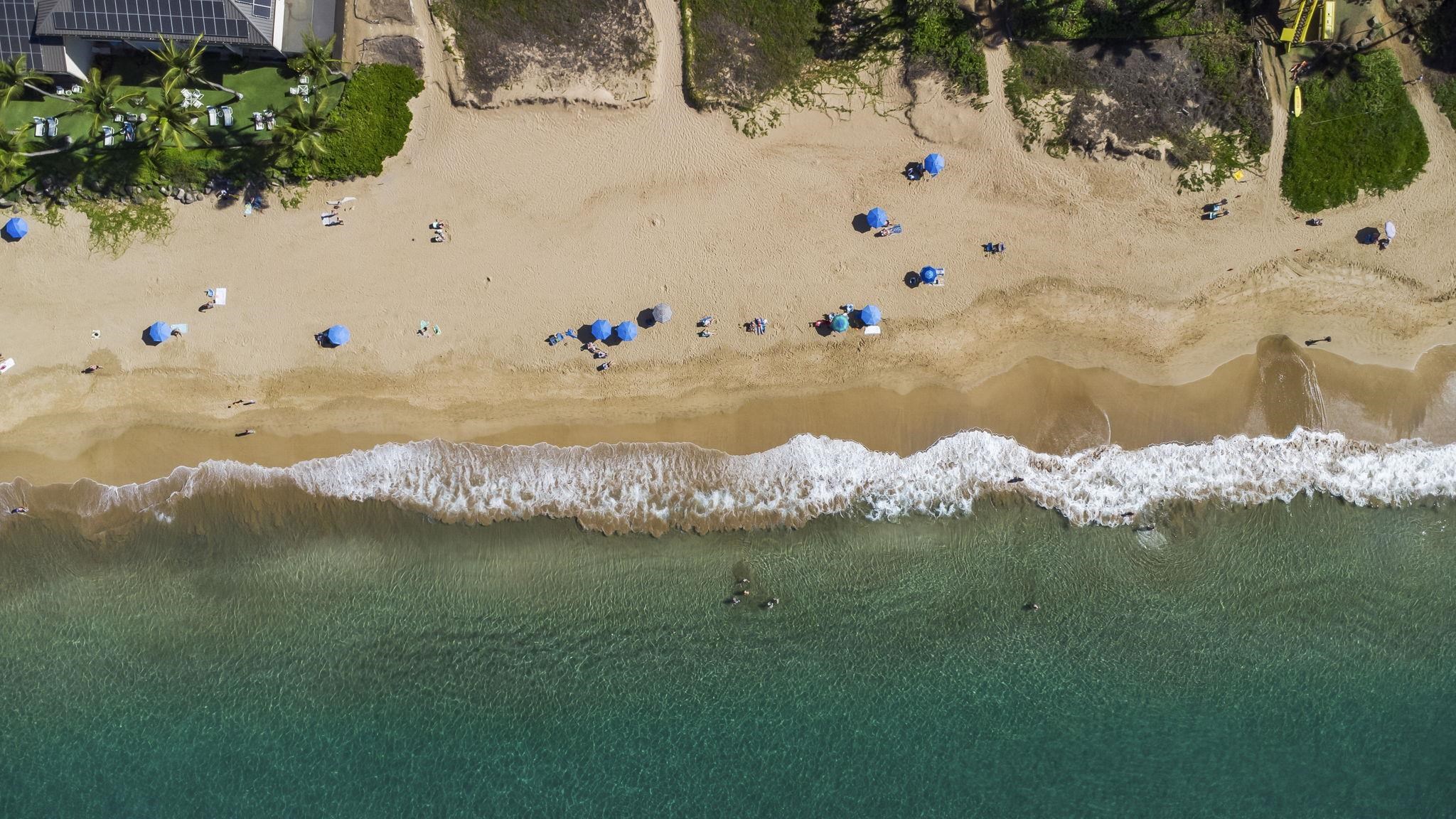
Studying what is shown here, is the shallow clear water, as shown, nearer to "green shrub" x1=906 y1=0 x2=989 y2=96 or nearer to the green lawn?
the green lawn

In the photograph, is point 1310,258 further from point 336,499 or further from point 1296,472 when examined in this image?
point 336,499

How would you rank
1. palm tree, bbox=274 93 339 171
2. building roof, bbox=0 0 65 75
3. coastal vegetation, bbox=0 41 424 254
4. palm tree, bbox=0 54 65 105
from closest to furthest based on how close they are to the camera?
palm tree, bbox=0 54 65 105 → building roof, bbox=0 0 65 75 → palm tree, bbox=274 93 339 171 → coastal vegetation, bbox=0 41 424 254

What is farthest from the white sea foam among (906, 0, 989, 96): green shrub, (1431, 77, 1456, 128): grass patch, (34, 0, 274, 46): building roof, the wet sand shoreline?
(34, 0, 274, 46): building roof

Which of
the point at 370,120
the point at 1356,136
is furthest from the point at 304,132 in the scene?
the point at 1356,136

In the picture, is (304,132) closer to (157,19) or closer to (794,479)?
(157,19)

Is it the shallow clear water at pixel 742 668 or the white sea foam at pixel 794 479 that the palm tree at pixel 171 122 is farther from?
the shallow clear water at pixel 742 668

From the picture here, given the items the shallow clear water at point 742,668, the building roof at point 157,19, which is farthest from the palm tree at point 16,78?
the shallow clear water at point 742,668
